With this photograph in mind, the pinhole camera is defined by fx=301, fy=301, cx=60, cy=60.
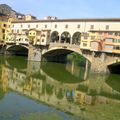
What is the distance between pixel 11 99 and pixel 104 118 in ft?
25.4

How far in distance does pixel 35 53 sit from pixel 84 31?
39.6ft

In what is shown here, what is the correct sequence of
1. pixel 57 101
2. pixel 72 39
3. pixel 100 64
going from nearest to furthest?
pixel 57 101
pixel 100 64
pixel 72 39

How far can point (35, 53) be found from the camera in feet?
196

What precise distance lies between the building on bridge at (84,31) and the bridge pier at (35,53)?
136 cm

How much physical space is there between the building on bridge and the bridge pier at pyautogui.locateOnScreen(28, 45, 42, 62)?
4.45 feet

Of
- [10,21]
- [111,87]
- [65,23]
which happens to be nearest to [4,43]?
[10,21]

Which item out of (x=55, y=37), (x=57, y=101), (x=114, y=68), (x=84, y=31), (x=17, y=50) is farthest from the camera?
(x=17, y=50)

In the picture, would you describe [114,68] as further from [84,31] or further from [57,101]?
[57,101]

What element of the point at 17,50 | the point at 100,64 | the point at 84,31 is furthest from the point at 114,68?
the point at 17,50

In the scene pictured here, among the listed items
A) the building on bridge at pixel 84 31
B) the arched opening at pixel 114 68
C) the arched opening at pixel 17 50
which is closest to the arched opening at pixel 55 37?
the building on bridge at pixel 84 31

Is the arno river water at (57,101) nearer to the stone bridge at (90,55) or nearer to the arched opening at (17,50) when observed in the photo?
the stone bridge at (90,55)

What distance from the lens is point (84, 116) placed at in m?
20.3

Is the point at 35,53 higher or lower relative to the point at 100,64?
higher

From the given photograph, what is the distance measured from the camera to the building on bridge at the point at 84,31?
45.7 m
